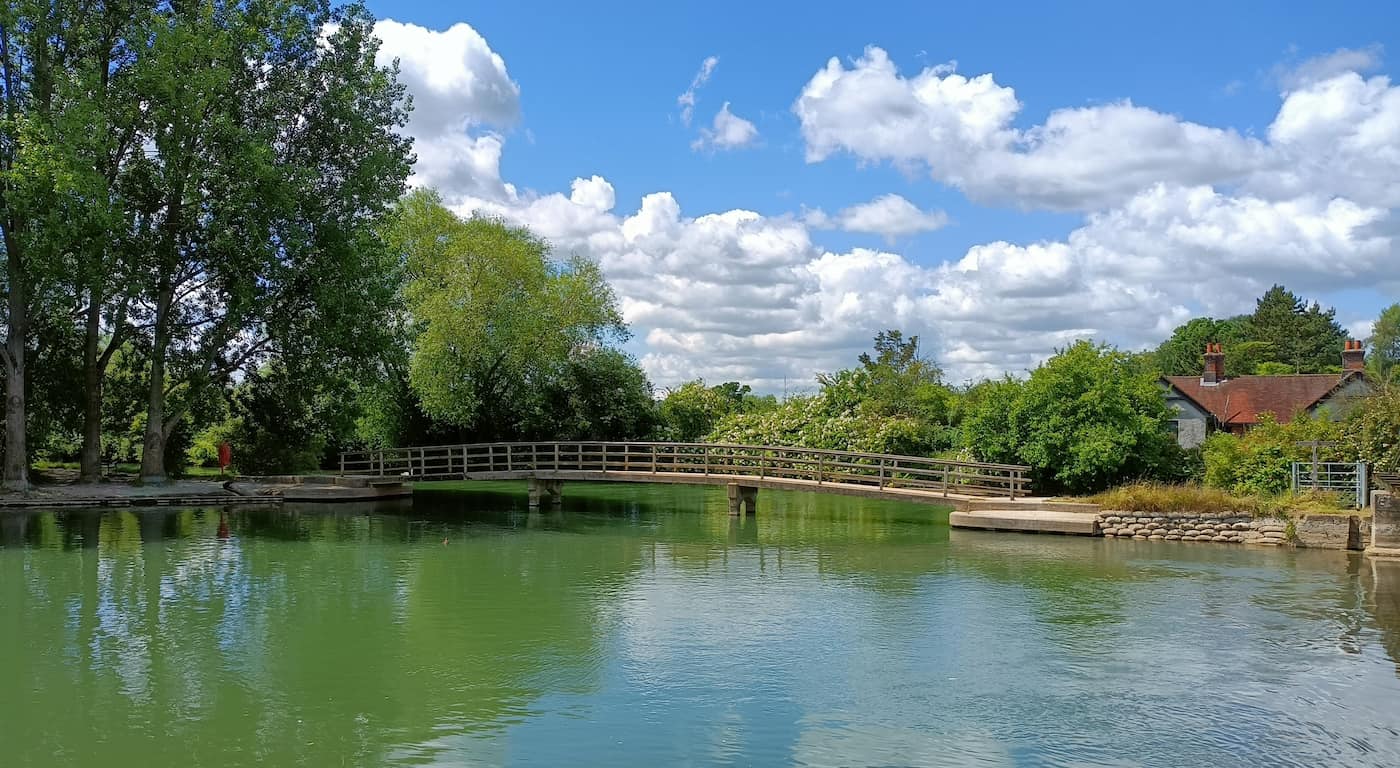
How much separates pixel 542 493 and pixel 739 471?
21.4 feet

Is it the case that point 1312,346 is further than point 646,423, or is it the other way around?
point 1312,346

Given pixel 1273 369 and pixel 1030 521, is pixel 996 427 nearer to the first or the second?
pixel 1030 521

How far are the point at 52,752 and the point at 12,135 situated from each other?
22.7 metres

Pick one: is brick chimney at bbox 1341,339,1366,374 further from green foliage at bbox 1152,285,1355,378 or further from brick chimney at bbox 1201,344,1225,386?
green foliage at bbox 1152,285,1355,378

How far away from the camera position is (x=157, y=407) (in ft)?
93.8

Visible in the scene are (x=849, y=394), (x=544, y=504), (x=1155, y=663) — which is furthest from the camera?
(x=849, y=394)

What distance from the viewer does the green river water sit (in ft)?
29.0

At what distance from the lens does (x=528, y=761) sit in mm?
8359

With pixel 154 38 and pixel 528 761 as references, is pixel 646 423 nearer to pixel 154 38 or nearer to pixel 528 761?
pixel 154 38

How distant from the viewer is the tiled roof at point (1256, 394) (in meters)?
45.1

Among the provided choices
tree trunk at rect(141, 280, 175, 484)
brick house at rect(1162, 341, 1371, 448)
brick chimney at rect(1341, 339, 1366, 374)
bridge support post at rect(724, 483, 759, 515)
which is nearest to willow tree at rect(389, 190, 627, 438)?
tree trunk at rect(141, 280, 175, 484)

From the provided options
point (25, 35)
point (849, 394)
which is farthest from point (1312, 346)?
point (25, 35)

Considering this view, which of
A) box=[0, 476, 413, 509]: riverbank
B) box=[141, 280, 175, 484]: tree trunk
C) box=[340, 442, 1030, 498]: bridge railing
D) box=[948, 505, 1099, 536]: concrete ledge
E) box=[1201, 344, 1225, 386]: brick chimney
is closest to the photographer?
box=[948, 505, 1099, 536]: concrete ledge

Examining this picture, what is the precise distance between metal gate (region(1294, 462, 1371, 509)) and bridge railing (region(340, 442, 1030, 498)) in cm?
571
